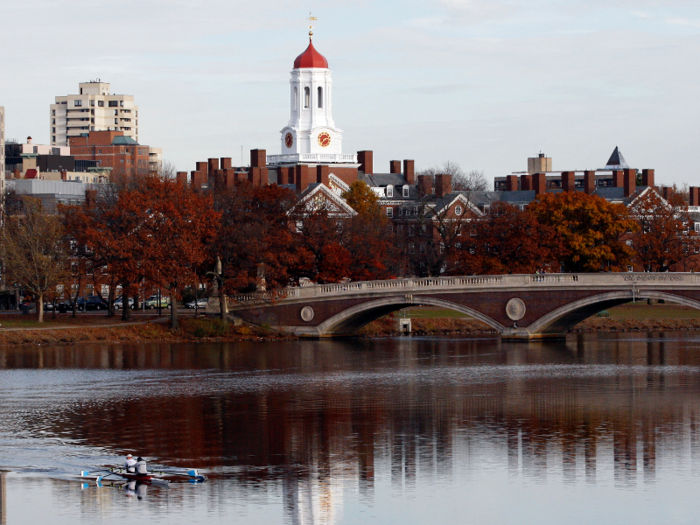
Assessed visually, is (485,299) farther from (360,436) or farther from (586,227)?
(360,436)

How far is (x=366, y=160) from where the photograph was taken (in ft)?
484

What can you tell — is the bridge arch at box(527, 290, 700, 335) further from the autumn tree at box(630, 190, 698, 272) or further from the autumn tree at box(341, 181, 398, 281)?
the autumn tree at box(630, 190, 698, 272)

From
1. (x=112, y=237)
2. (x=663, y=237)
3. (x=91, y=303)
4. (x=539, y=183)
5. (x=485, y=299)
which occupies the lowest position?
(x=91, y=303)

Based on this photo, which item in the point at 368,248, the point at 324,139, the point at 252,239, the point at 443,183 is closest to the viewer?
the point at 252,239

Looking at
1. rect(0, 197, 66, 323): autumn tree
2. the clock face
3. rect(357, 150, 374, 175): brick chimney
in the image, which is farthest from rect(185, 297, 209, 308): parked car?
rect(357, 150, 374, 175): brick chimney

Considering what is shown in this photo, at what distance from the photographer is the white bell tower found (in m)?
132

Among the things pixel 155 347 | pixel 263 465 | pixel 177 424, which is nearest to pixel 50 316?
pixel 155 347

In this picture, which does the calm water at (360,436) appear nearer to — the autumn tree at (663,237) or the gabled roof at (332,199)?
the autumn tree at (663,237)

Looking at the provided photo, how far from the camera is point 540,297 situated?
253ft

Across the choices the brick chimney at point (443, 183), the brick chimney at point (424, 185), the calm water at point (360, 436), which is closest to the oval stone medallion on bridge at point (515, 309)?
the calm water at point (360, 436)

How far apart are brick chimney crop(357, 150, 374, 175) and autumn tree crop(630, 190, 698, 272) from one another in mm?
41953

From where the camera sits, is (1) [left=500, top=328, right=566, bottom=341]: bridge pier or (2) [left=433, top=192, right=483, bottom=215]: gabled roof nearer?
(1) [left=500, top=328, right=566, bottom=341]: bridge pier

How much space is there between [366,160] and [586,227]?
48661 millimetres

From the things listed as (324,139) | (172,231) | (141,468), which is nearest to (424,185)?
(324,139)
